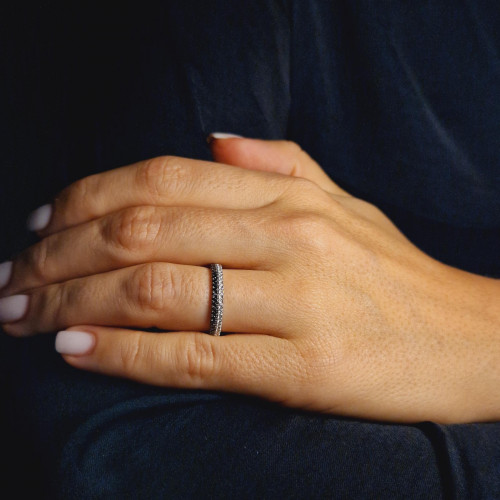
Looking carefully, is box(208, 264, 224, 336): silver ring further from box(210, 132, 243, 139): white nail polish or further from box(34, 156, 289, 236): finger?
box(210, 132, 243, 139): white nail polish

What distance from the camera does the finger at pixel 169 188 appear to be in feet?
2.22

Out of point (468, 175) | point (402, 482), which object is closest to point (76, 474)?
point (402, 482)

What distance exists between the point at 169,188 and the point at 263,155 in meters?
0.19

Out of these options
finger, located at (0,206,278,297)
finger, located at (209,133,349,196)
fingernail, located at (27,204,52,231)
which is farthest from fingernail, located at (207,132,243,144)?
fingernail, located at (27,204,52,231)

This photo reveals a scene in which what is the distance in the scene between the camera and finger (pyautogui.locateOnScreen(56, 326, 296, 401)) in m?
0.60

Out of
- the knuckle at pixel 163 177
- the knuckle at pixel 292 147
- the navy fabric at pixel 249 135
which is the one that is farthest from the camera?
the knuckle at pixel 292 147

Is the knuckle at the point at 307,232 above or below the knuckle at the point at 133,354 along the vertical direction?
above

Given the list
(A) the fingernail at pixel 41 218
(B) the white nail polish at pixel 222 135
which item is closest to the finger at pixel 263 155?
(B) the white nail polish at pixel 222 135

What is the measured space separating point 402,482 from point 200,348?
11.0 inches

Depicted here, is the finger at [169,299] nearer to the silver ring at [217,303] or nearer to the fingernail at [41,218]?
the silver ring at [217,303]

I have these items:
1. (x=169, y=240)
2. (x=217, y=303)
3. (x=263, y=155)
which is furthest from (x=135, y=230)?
(x=263, y=155)

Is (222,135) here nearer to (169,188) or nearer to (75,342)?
(169,188)

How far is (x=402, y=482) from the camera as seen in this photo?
0.55 m

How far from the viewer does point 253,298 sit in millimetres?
610
